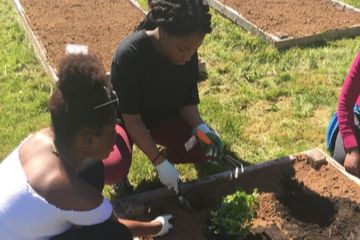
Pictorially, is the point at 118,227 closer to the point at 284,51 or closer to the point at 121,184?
the point at 121,184

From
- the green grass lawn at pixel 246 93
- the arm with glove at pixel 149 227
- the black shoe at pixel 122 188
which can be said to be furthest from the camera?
the green grass lawn at pixel 246 93

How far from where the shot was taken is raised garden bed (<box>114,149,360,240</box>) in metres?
3.08

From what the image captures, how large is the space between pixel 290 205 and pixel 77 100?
1.64m

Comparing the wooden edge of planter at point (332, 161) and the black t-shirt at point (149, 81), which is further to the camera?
the wooden edge of planter at point (332, 161)

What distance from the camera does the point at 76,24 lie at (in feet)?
20.0

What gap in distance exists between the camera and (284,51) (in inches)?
218

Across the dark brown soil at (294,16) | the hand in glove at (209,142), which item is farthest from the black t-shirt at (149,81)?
the dark brown soil at (294,16)

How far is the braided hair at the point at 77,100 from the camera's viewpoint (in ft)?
6.94

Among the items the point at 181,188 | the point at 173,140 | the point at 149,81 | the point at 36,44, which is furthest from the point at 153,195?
the point at 36,44

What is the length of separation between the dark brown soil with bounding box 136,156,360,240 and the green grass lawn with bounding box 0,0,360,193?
0.39 metres

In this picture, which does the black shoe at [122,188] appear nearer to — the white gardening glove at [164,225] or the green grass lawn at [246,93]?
the green grass lawn at [246,93]

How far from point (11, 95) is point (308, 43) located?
2937 millimetres

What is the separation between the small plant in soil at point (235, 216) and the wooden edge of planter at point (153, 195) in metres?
0.45

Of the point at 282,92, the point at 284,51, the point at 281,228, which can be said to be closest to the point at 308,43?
the point at 284,51
